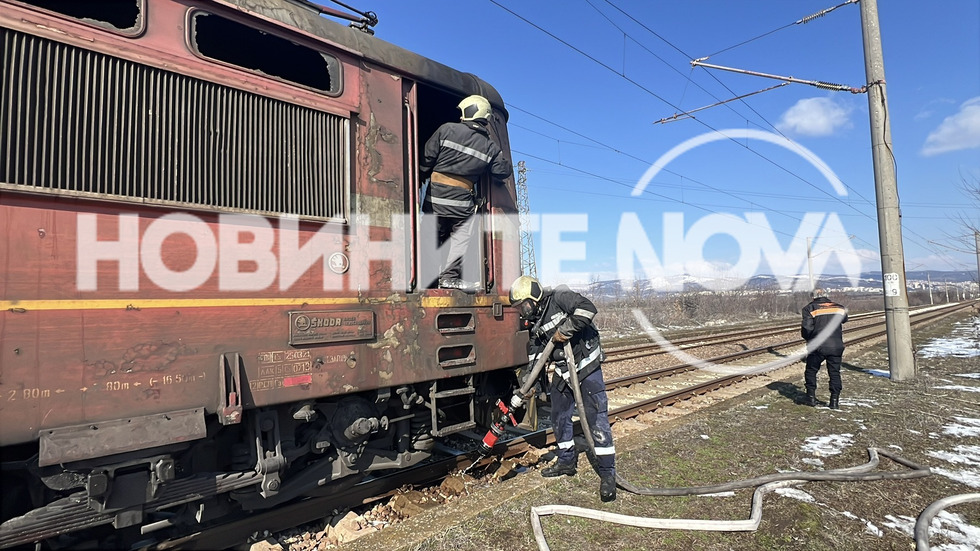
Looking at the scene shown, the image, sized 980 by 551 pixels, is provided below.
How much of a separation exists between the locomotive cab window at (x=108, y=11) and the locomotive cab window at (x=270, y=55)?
1.58 feet

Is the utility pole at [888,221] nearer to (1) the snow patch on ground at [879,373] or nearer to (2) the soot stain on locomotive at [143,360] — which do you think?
(1) the snow patch on ground at [879,373]

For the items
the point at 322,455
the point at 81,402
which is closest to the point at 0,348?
the point at 81,402

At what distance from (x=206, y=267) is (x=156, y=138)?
0.80m

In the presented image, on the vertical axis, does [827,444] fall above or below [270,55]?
below

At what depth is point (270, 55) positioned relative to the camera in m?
3.96

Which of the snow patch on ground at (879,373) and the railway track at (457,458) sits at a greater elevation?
the railway track at (457,458)

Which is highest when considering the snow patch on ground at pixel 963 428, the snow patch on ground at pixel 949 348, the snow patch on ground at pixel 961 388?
the snow patch on ground at pixel 963 428

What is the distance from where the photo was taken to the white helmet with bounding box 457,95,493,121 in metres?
4.51

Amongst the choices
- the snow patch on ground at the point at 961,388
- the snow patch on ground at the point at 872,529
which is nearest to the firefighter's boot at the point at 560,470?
the snow patch on ground at the point at 872,529

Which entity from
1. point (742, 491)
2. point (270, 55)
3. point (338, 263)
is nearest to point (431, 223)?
point (338, 263)

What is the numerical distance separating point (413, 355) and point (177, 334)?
163 centimetres

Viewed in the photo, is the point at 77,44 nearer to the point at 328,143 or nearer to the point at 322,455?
the point at 328,143

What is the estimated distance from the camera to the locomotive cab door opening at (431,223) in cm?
423

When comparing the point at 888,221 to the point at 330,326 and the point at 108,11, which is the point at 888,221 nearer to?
the point at 330,326
